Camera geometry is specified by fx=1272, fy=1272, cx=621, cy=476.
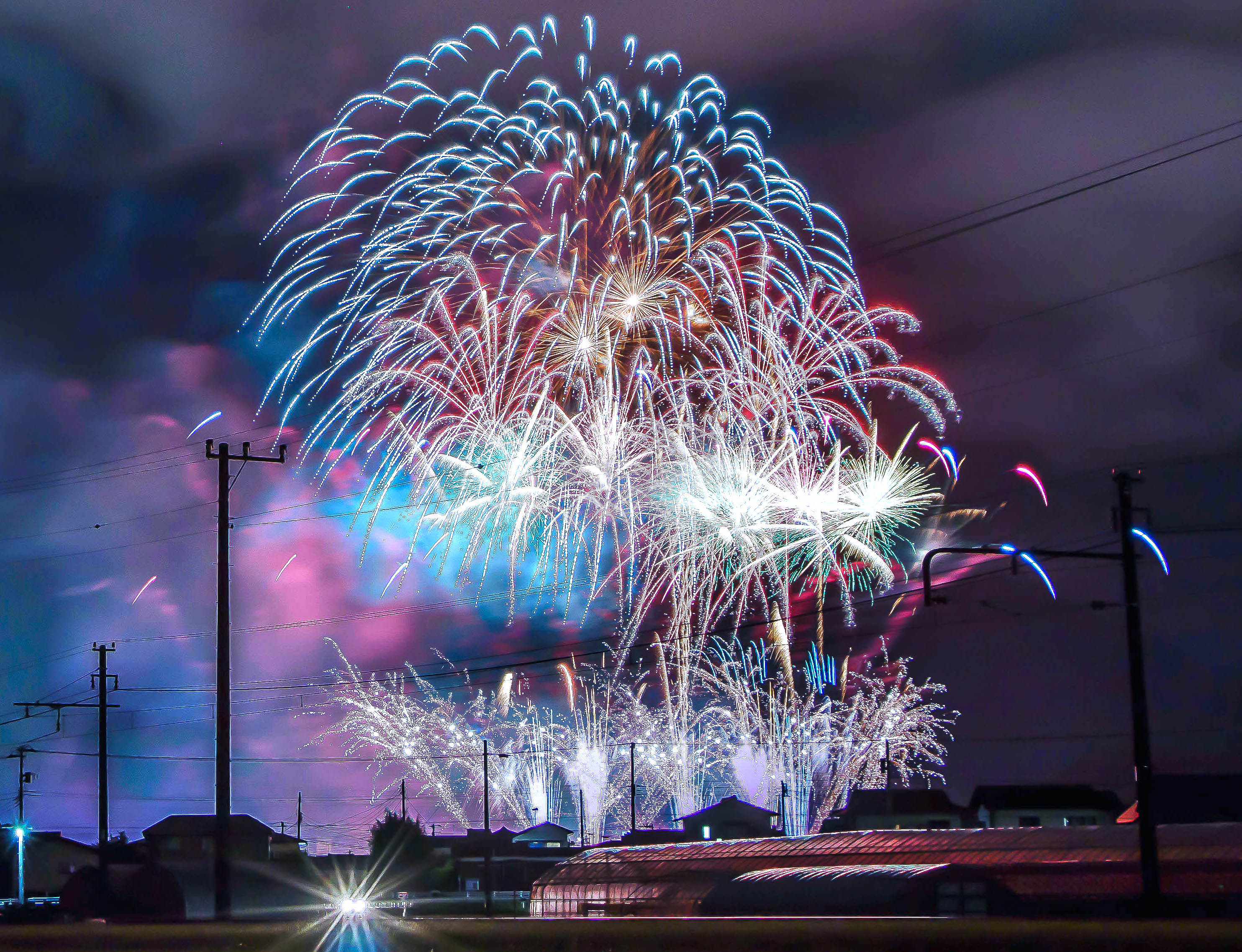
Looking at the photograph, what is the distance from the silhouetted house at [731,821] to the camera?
81.8 m

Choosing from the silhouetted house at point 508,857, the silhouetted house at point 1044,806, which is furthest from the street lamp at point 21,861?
the silhouetted house at point 1044,806

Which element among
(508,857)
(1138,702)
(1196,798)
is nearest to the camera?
(1138,702)

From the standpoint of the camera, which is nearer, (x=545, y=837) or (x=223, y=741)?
(x=223, y=741)

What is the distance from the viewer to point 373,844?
8850 centimetres

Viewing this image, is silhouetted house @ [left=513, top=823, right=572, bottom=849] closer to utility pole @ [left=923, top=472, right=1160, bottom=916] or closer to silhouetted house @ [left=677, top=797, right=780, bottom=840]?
silhouetted house @ [left=677, top=797, right=780, bottom=840]

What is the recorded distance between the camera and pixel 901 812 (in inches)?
2677

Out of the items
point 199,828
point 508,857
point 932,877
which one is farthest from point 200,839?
point 932,877

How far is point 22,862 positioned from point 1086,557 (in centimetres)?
5773

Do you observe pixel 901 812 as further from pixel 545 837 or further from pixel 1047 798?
pixel 545 837

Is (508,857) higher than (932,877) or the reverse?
the reverse

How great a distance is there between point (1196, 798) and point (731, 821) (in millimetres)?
30553

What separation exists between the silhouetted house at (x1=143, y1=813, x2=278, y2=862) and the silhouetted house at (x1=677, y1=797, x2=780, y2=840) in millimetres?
27412

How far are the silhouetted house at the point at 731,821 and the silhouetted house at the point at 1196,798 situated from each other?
26.0 meters

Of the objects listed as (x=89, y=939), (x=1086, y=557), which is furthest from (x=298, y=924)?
(x=1086, y=557)
